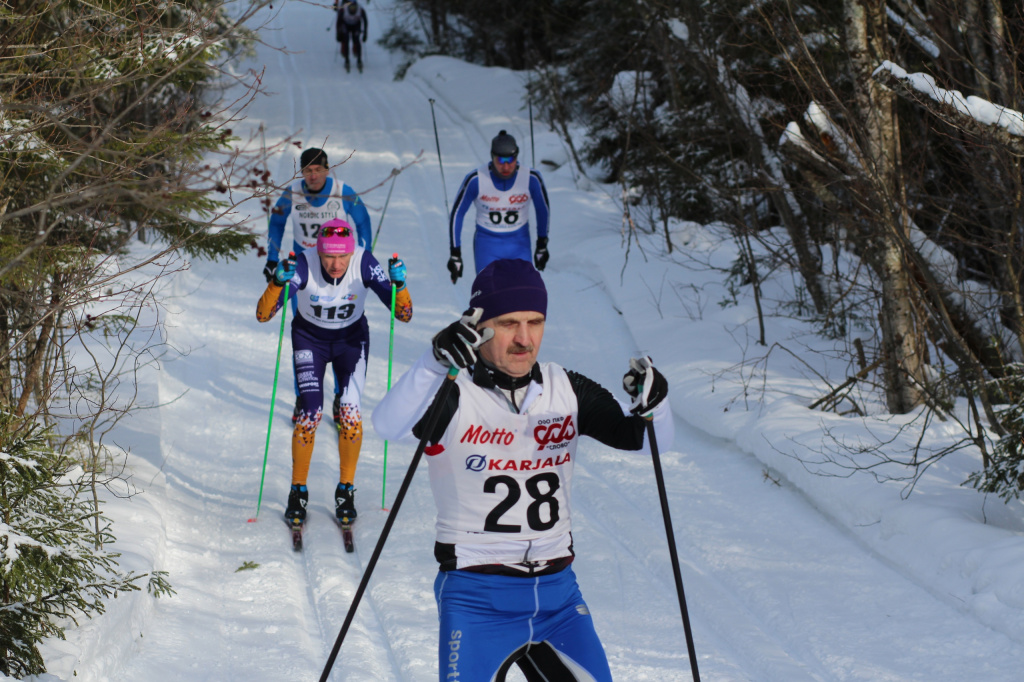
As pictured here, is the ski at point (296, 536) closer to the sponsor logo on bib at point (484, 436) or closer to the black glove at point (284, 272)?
the black glove at point (284, 272)

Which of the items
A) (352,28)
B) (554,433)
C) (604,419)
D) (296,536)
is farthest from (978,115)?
(352,28)

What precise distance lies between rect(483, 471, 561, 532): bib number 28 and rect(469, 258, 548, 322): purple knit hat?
56 cm

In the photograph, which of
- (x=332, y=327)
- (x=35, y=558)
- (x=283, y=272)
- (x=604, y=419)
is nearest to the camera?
(x=604, y=419)

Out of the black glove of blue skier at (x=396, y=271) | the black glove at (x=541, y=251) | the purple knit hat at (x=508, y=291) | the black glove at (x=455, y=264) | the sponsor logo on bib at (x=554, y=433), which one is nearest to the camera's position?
the purple knit hat at (x=508, y=291)

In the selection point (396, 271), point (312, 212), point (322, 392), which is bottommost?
point (322, 392)

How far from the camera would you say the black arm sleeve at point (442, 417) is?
3.15 m

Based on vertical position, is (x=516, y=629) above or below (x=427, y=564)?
above

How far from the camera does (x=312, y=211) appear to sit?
28.5 ft

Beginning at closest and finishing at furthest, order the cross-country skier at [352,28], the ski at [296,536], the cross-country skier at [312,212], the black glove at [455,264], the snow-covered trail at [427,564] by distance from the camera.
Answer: the snow-covered trail at [427,564] < the ski at [296,536] < the cross-country skier at [312,212] < the black glove at [455,264] < the cross-country skier at [352,28]

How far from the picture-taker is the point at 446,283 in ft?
40.6

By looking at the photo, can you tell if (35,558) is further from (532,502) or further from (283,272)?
(283,272)

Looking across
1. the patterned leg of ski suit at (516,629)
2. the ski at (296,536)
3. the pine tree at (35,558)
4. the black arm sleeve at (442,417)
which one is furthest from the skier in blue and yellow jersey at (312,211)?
the patterned leg of ski suit at (516,629)

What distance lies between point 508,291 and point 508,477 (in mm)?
631

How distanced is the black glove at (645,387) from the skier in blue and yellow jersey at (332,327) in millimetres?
3513
